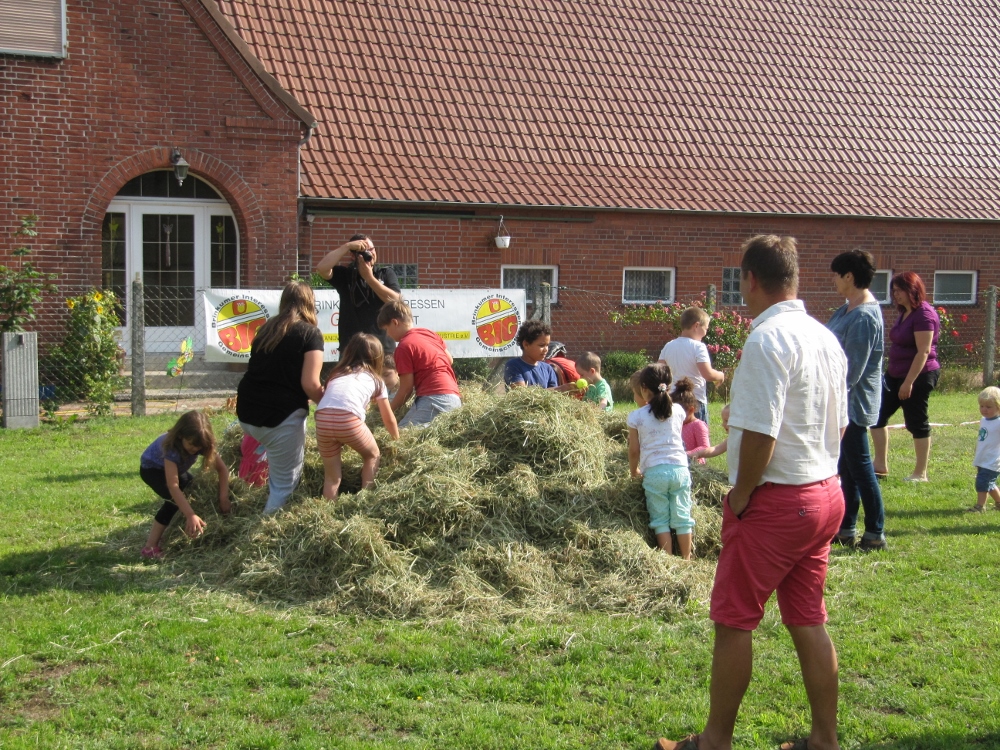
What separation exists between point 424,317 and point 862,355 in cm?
774

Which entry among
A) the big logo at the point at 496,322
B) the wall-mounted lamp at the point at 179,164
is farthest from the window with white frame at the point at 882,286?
the wall-mounted lamp at the point at 179,164

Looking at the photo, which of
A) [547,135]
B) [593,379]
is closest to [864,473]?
[593,379]

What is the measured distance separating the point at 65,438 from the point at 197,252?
15.5 feet

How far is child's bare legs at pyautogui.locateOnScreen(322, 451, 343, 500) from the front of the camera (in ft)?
21.2

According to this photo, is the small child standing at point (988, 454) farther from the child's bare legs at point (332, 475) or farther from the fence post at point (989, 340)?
the fence post at point (989, 340)

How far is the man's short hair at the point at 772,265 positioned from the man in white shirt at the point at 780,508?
0.4 inches

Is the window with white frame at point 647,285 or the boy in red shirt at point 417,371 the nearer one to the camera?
the boy in red shirt at point 417,371

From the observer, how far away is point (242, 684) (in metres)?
4.45

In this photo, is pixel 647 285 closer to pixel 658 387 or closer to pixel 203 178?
pixel 203 178

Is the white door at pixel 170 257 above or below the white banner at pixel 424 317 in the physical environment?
above

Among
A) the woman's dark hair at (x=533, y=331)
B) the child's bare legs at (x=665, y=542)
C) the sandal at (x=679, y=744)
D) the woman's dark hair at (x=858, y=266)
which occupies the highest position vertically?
the woman's dark hair at (x=858, y=266)

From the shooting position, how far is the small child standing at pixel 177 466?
20.8 feet

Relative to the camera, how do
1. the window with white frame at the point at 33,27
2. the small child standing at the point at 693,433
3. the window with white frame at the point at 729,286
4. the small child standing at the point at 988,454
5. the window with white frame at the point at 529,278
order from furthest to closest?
the window with white frame at the point at 729,286 < the window with white frame at the point at 529,278 < the window with white frame at the point at 33,27 < the small child standing at the point at 988,454 < the small child standing at the point at 693,433

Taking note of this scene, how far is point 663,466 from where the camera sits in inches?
243
